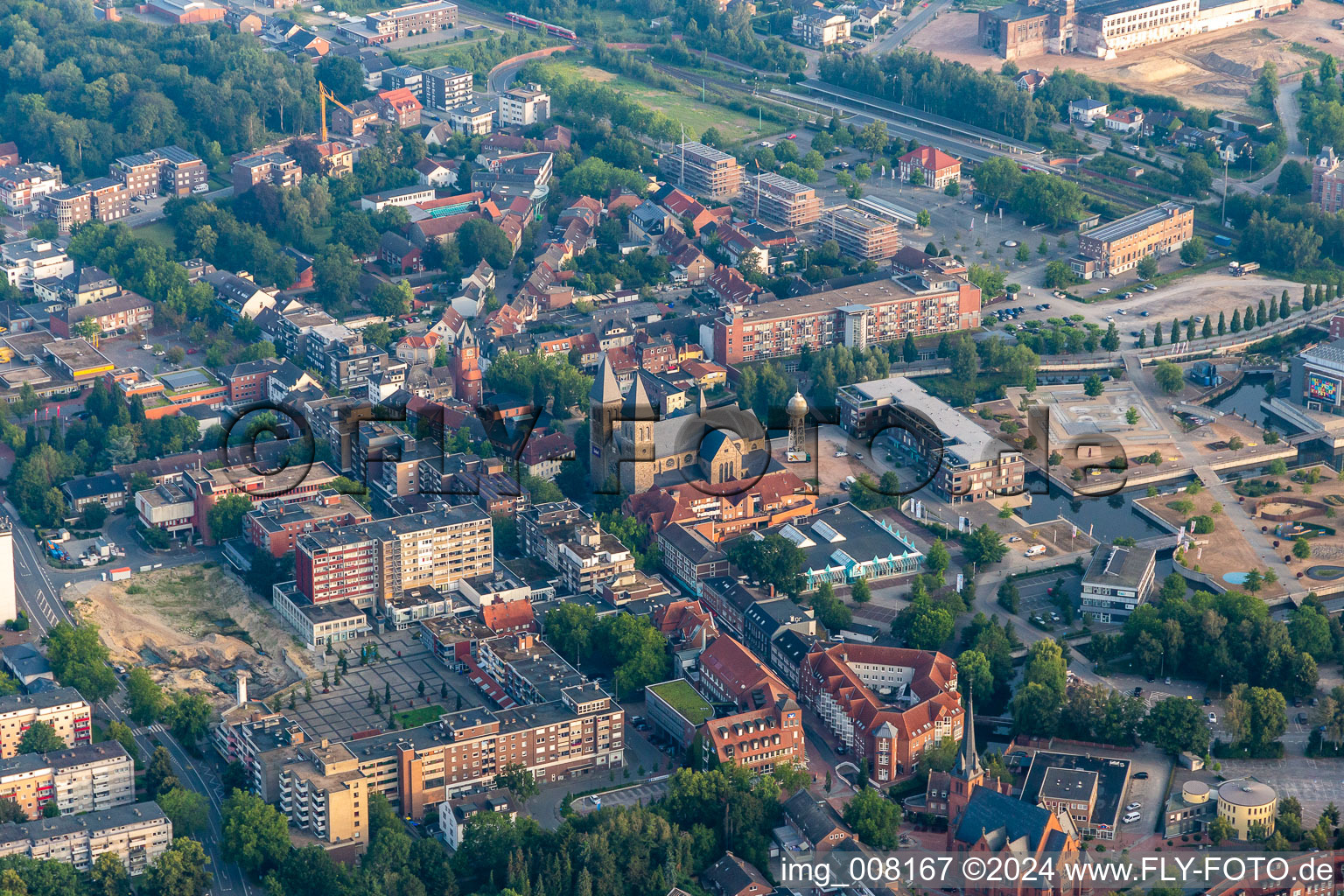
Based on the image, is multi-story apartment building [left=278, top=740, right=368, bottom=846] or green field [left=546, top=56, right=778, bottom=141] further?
green field [left=546, top=56, right=778, bottom=141]

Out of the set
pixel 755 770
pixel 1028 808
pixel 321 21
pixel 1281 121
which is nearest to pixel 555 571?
pixel 755 770

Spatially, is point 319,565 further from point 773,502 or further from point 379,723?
point 773,502

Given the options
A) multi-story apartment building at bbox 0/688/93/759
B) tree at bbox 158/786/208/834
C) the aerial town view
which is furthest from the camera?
multi-story apartment building at bbox 0/688/93/759

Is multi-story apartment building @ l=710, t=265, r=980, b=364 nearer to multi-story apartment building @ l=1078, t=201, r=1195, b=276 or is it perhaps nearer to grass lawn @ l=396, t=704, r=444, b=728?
multi-story apartment building @ l=1078, t=201, r=1195, b=276

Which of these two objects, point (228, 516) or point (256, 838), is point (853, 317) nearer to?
point (228, 516)

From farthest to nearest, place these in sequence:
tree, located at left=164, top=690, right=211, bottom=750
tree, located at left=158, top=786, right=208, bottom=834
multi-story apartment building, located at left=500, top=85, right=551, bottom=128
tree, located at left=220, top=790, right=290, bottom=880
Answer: multi-story apartment building, located at left=500, top=85, right=551, bottom=128
tree, located at left=164, top=690, right=211, bottom=750
tree, located at left=158, top=786, right=208, bottom=834
tree, located at left=220, top=790, right=290, bottom=880

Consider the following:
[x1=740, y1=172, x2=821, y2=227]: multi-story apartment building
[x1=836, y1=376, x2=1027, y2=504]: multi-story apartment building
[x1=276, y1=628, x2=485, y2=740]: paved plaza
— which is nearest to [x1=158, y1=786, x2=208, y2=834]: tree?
[x1=276, y1=628, x2=485, y2=740]: paved plaza

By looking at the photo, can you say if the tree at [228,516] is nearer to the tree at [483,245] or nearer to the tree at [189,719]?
the tree at [189,719]

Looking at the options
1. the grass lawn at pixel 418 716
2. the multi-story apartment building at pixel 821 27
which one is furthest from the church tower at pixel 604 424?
the multi-story apartment building at pixel 821 27
